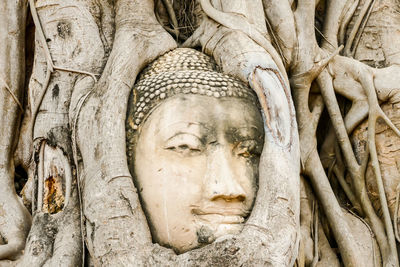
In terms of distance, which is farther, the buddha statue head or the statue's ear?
the statue's ear

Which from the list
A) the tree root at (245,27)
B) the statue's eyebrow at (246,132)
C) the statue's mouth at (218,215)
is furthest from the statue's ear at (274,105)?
the statue's mouth at (218,215)

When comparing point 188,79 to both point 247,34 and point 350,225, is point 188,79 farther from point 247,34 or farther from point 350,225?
point 350,225

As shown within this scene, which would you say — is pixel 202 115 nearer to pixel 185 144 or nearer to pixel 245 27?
pixel 185 144

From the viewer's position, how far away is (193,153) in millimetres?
1965

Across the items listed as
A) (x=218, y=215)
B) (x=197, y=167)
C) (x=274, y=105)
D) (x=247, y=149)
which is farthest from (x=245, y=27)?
(x=218, y=215)

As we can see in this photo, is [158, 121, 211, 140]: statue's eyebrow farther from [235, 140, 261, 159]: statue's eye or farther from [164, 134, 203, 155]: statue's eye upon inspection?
[235, 140, 261, 159]: statue's eye

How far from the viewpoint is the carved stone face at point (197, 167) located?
1.91m

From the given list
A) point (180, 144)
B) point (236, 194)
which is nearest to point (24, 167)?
point (180, 144)

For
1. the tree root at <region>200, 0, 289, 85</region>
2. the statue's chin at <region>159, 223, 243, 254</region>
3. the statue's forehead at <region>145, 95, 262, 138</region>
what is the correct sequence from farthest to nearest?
the tree root at <region>200, 0, 289, 85</region>
the statue's forehead at <region>145, 95, 262, 138</region>
the statue's chin at <region>159, 223, 243, 254</region>

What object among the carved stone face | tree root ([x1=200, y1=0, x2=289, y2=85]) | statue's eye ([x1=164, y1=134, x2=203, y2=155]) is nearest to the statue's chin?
the carved stone face

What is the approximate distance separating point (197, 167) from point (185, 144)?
81 mm

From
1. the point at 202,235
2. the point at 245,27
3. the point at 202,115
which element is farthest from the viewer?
the point at 245,27

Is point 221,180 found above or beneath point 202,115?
beneath

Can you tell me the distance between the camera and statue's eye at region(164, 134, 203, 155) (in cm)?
196
